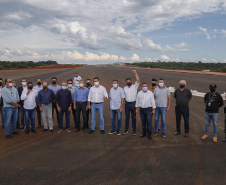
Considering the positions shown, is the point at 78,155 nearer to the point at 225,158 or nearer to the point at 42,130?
the point at 42,130

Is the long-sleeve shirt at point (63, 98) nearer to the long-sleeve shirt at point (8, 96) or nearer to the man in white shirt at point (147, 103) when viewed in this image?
the long-sleeve shirt at point (8, 96)

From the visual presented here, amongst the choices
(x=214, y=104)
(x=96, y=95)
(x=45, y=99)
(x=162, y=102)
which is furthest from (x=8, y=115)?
(x=214, y=104)

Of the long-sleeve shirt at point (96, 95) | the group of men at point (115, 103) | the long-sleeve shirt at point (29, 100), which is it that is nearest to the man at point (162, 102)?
the group of men at point (115, 103)

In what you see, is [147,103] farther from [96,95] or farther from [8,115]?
[8,115]

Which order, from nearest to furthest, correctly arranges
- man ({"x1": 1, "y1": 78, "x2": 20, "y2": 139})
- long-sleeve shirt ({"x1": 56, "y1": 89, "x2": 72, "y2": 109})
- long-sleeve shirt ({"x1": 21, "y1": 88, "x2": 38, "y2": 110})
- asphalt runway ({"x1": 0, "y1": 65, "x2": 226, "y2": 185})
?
asphalt runway ({"x1": 0, "y1": 65, "x2": 226, "y2": 185}) < man ({"x1": 1, "y1": 78, "x2": 20, "y2": 139}) < long-sleeve shirt ({"x1": 21, "y1": 88, "x2": 38, "y2": 110}) < long-sleeve shirt ({"x1": 56, "y1": 89, "x2": 72, "y2": 109})

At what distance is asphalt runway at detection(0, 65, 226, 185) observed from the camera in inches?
167

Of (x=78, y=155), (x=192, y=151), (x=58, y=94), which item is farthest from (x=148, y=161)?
(x=58, y=94)

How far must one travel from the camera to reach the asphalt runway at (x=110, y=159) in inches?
167

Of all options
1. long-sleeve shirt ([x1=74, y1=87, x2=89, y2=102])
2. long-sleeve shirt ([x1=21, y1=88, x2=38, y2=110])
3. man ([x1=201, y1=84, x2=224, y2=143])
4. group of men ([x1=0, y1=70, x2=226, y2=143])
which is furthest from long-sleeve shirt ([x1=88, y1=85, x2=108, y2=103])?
man ([x1=201, y1=84, x2=224, y2=143])

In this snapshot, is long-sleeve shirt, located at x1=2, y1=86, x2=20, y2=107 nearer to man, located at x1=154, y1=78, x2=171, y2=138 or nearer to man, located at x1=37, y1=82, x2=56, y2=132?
man, located at x1=37, y1=82, x2=56, y2=132

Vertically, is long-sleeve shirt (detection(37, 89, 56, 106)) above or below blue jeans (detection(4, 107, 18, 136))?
above

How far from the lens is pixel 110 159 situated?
16.8 feet

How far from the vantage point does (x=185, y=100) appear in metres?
6.58

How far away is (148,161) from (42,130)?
4470 millimetres
